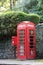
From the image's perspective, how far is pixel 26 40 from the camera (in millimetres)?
13414

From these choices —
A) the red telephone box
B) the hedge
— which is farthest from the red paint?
the hedge

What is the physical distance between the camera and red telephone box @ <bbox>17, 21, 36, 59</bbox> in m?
13.4

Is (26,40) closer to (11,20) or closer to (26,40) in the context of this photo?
(26,40)

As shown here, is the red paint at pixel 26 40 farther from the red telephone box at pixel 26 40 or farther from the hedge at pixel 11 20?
the hedge at pixel 11 20

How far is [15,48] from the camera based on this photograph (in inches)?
562

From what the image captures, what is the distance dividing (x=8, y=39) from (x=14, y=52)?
906 mm

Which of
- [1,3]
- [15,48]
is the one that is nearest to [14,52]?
[15,48]

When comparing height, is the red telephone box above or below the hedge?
below

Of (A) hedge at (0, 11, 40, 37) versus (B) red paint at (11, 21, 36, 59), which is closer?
(B) red paint at (11, 21, 36, 59)

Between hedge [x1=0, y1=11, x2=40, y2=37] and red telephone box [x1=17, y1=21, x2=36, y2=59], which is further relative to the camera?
hedge [x1=0, y1=11, x2=40, y2=37]

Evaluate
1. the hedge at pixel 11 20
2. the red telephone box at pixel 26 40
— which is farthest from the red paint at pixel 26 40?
the hedge at pixel 11 20

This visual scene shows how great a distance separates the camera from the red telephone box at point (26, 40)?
527 inches

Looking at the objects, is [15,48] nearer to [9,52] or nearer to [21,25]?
[9,52]

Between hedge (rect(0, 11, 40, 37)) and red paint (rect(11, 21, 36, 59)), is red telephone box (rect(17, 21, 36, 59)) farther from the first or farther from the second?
hedge (rect(0, 11, 40, 37))
